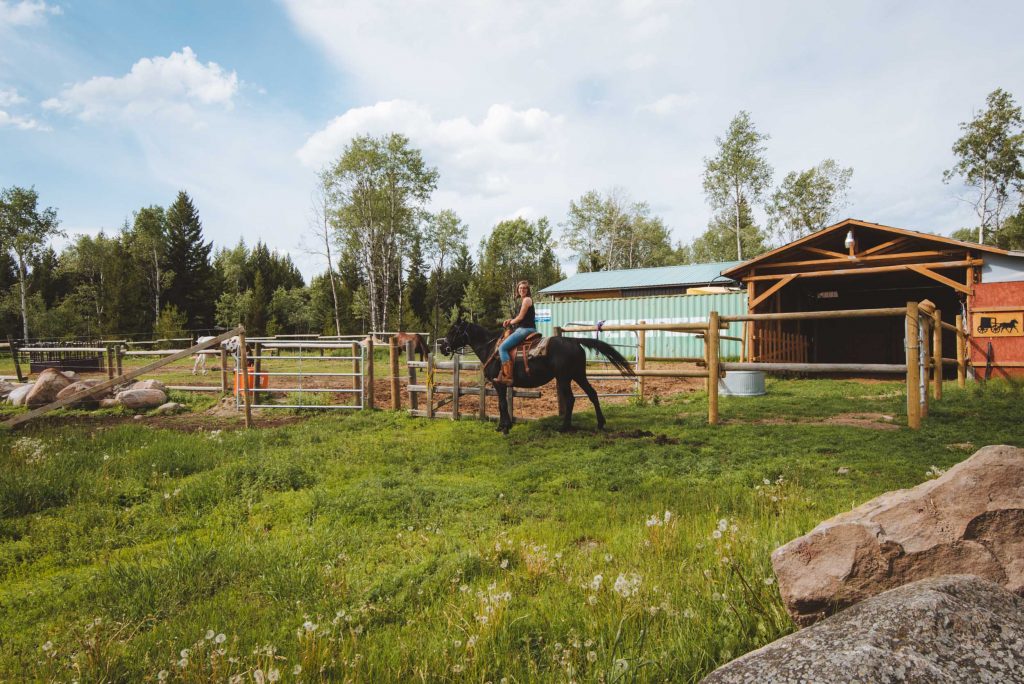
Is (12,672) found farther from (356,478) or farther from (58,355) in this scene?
(58,355)

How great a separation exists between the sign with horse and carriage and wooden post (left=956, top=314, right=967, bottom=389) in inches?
18.4

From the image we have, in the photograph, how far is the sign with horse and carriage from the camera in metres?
13.1

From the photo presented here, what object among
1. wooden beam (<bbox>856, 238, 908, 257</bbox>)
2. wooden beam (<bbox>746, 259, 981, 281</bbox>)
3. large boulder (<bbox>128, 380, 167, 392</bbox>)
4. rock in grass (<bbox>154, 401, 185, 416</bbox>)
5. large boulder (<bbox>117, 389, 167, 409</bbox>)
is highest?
wooden beam (<bbox>856, 238, 908, 257</bbox>)

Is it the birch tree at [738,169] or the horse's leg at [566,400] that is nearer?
the horse's leg at [566,400]

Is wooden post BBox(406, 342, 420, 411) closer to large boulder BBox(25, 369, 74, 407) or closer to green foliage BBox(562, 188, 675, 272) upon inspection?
large boulder BBox(25, 369, 74, 407)

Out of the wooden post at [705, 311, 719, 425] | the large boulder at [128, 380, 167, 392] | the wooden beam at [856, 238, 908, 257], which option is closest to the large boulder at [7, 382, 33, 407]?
the large boulder at [128, 380, 167, 392]

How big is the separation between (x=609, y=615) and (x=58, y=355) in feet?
83.4

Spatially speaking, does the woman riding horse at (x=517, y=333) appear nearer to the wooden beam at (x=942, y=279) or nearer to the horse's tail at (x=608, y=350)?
the horse's tail at (x=608, y=350)

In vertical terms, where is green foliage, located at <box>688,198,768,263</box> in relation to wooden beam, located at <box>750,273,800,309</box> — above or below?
above

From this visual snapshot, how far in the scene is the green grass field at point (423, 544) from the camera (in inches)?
95.8

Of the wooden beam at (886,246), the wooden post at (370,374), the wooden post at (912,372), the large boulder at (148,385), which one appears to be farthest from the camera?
the wooden beam at (886,246)

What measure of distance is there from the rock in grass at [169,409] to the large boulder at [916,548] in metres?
12.7

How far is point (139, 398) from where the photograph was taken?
11828mm

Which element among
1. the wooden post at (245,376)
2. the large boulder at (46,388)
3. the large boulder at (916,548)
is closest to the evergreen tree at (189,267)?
the large boulder at (46,388)
